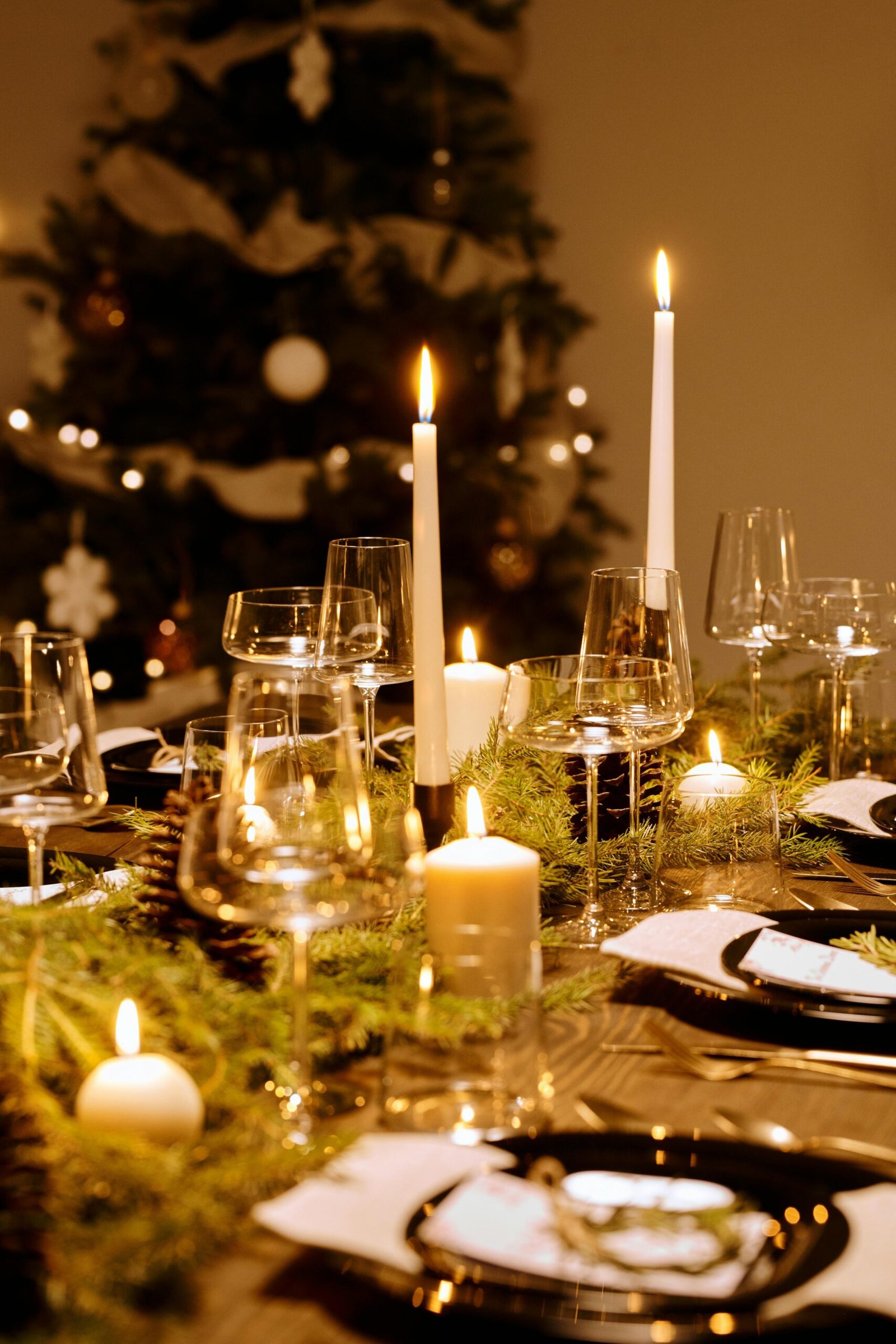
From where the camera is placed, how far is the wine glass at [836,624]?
55.3 inches

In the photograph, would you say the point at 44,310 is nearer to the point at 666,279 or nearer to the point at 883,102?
the point at 883,102

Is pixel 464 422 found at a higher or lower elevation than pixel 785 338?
lower

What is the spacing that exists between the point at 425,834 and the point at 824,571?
2.82 m

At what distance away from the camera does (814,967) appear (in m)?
0.92

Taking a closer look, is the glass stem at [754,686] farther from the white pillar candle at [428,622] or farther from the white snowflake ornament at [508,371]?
the white snowflake ornament at [508,371]

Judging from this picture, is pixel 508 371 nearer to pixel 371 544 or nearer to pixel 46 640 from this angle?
pixel 371 544

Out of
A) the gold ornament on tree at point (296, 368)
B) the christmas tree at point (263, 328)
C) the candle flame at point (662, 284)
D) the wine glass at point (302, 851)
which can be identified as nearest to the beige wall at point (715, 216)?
the christmas tree at point (263, 328)

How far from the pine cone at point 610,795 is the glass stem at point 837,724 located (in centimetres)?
27

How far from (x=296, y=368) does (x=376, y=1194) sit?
9.15 feet

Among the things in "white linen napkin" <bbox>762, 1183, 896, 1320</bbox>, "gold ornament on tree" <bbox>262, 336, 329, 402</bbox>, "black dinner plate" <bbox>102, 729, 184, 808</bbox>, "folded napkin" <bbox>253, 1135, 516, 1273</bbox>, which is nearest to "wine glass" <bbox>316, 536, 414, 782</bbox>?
"black dinner plate" <bbox>102, 729, 184, 808</bbox>

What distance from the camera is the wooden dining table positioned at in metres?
0.56

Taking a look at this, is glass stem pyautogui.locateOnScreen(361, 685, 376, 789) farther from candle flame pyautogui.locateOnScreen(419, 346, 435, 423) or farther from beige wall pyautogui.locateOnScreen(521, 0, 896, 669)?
beige wall pyautogui.locateOnScreen(521, 0, 896, 669)

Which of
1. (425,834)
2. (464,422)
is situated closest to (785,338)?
(464,422)

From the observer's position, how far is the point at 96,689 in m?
3.59
